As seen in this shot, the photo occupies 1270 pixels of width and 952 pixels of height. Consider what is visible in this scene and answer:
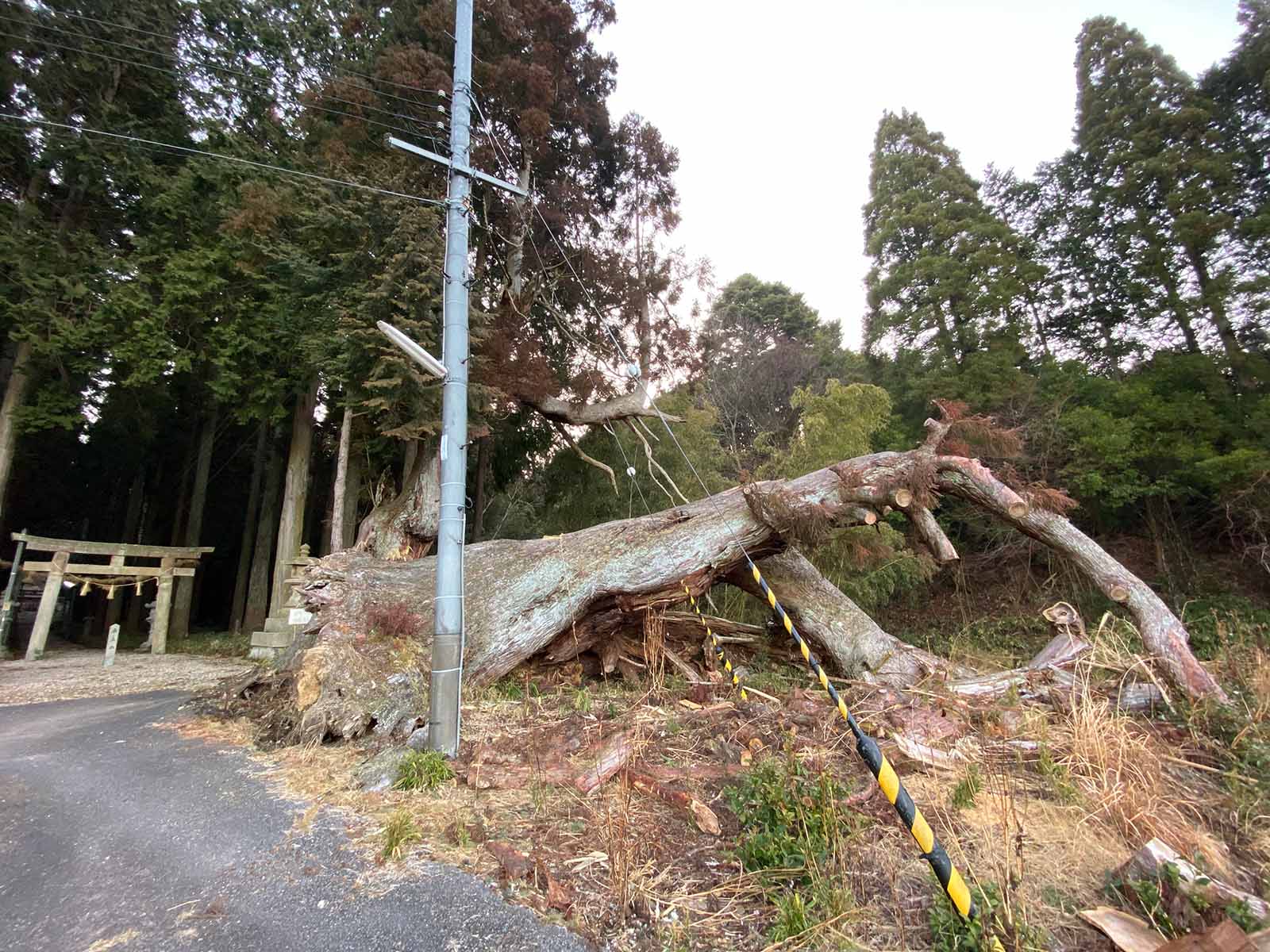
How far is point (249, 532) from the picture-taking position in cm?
1681

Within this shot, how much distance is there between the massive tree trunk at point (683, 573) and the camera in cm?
565

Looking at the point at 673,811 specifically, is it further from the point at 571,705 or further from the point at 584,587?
the point at 584,587

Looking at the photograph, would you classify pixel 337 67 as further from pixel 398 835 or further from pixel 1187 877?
pixel 1187 877

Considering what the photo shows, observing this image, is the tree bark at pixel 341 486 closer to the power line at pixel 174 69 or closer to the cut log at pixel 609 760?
the power line at pixel 174 69

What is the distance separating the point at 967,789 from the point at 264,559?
15715 mm

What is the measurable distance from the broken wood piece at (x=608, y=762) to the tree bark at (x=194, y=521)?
1528 centimetres

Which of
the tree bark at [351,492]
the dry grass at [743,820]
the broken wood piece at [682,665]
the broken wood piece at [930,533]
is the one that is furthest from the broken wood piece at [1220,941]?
the tree bark at [351,492]

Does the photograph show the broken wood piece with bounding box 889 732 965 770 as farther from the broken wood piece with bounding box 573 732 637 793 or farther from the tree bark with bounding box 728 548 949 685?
the tree bark with bounding box 728 548 949 685

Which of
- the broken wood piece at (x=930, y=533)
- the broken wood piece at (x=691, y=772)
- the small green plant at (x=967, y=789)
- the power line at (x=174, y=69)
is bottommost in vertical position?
the small green plant at (x=967, y=789)

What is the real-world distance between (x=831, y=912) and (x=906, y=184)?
61.7 feet

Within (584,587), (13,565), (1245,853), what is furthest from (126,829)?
(13,565)

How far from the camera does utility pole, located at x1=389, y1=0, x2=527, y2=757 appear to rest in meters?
4.02

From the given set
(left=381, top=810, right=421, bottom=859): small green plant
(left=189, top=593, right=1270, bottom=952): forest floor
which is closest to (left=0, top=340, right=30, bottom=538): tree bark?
(left=189, top=593, right=1270, bottom=952): forest floor

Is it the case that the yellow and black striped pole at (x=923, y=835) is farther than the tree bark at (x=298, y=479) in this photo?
No
